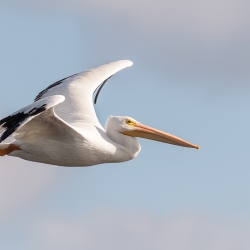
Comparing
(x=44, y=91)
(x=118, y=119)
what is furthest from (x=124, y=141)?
(x=44, y=91)

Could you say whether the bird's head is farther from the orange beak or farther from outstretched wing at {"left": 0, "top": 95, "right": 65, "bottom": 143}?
outstretched wing at {"left": 0, "top": 95, "right": 65, "bottom": 143}

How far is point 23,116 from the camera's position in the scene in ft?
66.0

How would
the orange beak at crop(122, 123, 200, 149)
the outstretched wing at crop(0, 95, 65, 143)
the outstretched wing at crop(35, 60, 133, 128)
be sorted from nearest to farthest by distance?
1. the outstretched wing at crop(0, 95, 65, 143)
2. the orange beak at crop(122, 123, 200, 149)
3. the outstretched wing at crop(35, 60, 133, 128)

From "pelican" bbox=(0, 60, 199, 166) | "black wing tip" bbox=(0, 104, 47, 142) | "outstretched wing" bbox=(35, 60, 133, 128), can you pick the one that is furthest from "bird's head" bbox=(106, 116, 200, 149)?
"black wing tip" bbox=(0, 104, 47, 142)

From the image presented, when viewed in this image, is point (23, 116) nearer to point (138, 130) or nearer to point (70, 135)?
point (70, 135)

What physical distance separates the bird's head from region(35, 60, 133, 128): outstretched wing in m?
0.46

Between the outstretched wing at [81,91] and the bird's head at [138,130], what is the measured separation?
0.46 meters

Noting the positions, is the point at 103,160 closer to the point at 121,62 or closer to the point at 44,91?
the point at 44,91

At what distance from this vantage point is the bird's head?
22969 millimetres

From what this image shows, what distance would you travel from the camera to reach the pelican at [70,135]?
20469mm

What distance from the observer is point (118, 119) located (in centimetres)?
2311

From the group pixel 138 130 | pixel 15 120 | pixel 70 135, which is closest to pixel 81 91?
pixel 138 130

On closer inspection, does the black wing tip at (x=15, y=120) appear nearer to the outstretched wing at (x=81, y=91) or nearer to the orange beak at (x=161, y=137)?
the outstretched wing at (x=81, y=91)

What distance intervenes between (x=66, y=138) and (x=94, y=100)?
532 cm
